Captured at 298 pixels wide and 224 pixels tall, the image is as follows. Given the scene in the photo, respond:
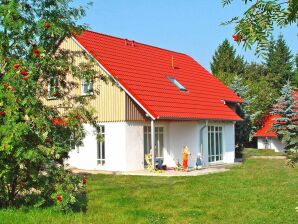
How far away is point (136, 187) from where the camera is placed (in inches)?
→ 622

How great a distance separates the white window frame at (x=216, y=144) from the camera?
88.1 ft

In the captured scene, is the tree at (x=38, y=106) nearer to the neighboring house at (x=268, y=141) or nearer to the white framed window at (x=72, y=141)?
the white framed window at (x=72, y=141)

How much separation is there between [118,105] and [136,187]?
24.1ft

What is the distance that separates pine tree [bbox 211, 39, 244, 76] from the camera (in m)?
67.4

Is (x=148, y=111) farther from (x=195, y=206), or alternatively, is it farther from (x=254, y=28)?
(x=254, y=28)

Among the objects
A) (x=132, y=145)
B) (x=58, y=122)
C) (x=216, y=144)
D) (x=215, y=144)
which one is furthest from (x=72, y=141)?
(x=216, y=144)

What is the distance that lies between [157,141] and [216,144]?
15.6 feet

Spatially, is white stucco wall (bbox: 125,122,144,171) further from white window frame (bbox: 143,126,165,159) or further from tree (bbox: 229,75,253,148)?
tree (bbox: 229,75,253,148)

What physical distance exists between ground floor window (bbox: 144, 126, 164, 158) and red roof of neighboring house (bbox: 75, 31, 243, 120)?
5.54 feet

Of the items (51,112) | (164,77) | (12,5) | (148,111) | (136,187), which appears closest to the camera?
(12,5)

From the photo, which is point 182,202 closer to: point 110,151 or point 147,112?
point 147,112

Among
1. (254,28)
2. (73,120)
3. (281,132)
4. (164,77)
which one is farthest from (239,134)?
(254,28)

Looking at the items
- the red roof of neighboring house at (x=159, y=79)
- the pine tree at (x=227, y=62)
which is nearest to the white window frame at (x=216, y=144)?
the red roof of neighboring house at (x=159, y=79)

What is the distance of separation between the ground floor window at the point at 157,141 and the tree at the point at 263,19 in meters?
21.2
